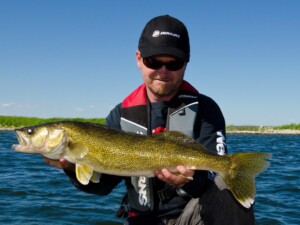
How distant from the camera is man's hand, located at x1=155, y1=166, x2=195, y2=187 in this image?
15.0ft

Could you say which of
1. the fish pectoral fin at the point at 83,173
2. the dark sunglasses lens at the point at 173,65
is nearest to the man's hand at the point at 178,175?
the fish pectoral fin at the point at 83,173

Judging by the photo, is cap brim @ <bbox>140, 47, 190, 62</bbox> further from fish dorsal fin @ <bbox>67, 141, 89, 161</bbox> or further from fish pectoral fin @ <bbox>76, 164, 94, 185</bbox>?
fish pectoral fin @ <bbox>76, 164, 94, 185</bbox>

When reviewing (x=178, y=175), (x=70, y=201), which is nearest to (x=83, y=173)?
(x=178, y=175)

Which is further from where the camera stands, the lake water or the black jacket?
the lake water

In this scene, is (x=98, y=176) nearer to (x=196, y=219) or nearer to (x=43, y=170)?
(x=196, y=219)

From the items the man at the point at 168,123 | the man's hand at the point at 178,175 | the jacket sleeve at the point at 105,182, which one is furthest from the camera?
the jacket sleeve at the point at 105,182

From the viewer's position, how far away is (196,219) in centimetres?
492

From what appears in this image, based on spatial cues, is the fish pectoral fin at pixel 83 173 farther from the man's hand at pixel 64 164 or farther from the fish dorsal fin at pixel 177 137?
the fish dorsal fin at pixel 177 137

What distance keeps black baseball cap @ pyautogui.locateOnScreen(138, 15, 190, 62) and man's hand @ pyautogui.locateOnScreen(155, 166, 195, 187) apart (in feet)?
5.01

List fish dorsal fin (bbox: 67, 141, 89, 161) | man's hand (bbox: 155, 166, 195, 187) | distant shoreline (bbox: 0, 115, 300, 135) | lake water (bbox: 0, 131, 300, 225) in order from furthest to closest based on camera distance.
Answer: distant shoreline (bbox: 0, 115, 300, 135)
lake water (bbox: 0, 131, 300, 225)
fish dorsal fin (bbox: 67, 141, 89, 161)
man's hand (bbox: 155, 166, 195, 187)

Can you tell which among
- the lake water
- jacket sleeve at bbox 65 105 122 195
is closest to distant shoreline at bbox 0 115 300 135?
→ the lake water

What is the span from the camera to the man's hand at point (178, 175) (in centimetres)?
457

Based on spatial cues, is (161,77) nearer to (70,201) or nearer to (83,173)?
(83,173)

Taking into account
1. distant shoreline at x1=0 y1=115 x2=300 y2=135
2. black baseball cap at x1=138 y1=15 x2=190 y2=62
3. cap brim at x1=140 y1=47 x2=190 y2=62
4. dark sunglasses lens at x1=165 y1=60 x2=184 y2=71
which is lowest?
distant shoreline at x1=0 y1=115 x2=300 y2=135
